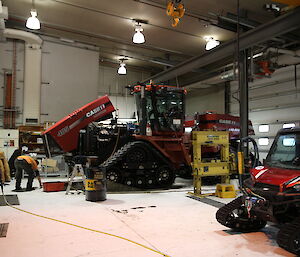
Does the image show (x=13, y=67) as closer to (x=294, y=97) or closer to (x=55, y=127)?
(x=55, y=127)

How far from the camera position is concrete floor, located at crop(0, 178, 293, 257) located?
10.8 ft

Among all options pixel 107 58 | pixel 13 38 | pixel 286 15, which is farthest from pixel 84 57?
pixel 286 15

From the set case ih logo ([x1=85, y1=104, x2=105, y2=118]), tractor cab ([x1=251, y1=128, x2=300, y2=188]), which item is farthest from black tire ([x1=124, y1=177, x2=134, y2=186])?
tractor cab ([x1=251, y1=128, x2=300, y2=188])

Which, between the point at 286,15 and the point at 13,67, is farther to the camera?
the point at 13,67

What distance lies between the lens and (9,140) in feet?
33.5

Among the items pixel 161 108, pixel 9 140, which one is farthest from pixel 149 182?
pixel 9 140

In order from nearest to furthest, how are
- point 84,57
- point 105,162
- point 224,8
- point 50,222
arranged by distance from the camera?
point 50,222 → point 105,162 → point 224,8 → point 84,57

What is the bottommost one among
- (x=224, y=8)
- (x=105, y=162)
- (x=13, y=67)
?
(x=105, y=162)

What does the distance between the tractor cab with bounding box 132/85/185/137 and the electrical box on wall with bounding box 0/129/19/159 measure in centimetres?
474

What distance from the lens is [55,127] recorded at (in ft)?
23.2

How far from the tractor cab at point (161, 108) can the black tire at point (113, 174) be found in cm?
127

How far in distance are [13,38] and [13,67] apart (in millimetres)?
1018

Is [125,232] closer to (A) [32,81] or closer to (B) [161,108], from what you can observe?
(B) [161,108]

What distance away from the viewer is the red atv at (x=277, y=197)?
316 centimetres
